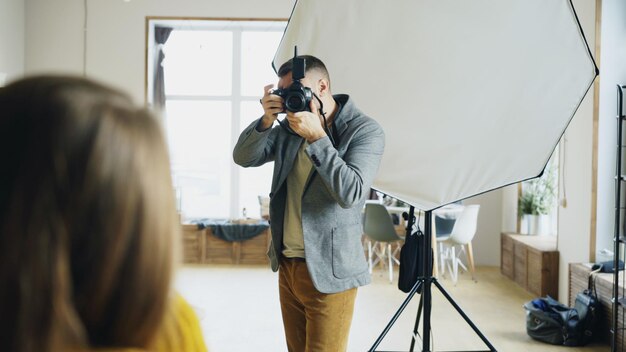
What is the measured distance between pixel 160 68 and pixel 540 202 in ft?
14.9

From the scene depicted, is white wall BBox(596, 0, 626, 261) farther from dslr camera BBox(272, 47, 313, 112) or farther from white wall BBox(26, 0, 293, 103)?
white wall BBox(26, 0, 293, 103)

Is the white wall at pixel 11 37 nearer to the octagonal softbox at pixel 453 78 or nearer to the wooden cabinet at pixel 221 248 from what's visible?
the wooden cabinet at pixel 221 248

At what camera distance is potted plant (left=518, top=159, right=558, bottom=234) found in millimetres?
5809

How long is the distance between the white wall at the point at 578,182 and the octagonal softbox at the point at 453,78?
2232mm

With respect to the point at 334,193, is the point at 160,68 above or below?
above

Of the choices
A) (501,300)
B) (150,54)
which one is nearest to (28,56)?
(150,54)

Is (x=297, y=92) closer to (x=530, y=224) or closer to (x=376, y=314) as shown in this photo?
(x=376, y=314)

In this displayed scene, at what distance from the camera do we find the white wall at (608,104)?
4066 mm

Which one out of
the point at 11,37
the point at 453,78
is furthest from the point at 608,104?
the point at 11,37

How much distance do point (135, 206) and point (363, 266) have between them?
56.5 inches

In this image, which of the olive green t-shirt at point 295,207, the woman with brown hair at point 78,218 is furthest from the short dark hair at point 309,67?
the woman with brown hair at point 78,218

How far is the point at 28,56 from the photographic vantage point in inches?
259

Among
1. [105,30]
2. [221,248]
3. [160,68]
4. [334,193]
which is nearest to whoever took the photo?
[334,193]

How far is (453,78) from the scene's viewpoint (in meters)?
2.31
